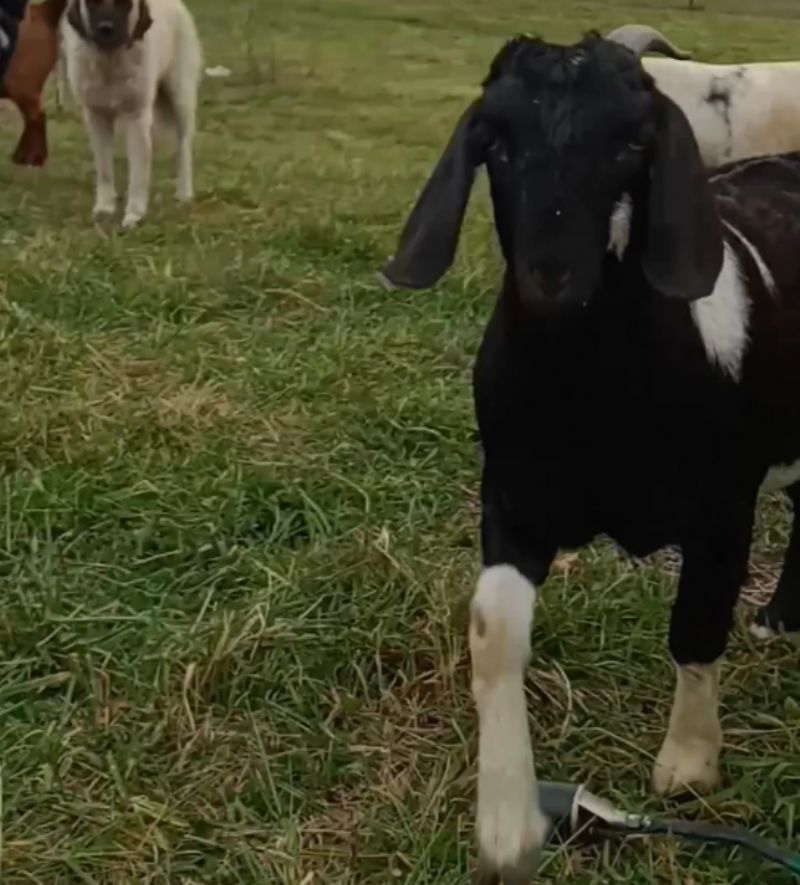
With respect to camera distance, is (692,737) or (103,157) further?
(103,157)

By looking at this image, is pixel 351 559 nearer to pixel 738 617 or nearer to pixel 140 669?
pixel 140 669

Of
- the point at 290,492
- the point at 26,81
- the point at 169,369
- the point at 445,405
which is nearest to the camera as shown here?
the point at 290,492

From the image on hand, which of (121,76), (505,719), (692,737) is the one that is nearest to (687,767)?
(692,737)

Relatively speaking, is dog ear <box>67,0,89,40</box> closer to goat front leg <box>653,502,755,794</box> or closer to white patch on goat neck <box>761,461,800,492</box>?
white patch on goat neck <box>761,461,800,492</box>

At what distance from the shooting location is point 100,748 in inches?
114

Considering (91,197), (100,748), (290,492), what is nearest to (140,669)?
(100,748)

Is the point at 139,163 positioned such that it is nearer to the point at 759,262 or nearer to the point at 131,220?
the point at 131,220

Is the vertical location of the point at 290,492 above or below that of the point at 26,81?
above

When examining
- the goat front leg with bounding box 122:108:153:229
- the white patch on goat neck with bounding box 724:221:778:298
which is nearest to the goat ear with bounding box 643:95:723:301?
the white patch on goat neck with bounding box 724:221:778:298

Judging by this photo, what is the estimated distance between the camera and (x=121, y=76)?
7746mm

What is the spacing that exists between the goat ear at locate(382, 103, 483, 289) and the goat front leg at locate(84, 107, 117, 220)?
5.34 m

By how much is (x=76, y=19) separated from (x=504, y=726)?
578cm

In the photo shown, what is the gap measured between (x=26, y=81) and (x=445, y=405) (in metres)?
5.49

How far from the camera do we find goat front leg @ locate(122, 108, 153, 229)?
757cm
